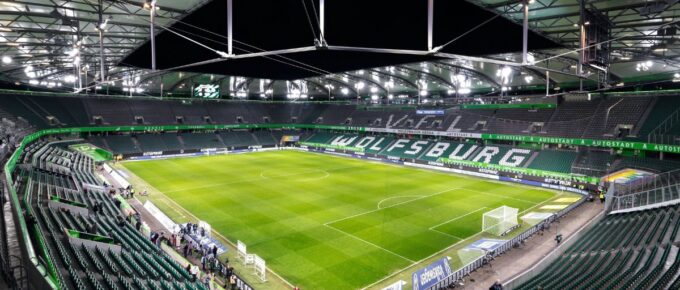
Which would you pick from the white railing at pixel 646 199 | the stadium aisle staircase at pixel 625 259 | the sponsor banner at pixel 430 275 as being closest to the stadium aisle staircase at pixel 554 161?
the white railing at pixel 646 199

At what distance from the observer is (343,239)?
2073 cm

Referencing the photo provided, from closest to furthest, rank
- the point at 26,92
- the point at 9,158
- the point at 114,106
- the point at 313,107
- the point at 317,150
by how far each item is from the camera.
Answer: the point at 9,158 < the point at 26,92 < the point at 114,106 < the point at 317,150 < the point at 313,107

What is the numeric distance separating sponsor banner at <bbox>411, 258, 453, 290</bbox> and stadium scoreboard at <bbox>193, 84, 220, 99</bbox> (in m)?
54.7

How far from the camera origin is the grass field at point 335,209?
59.4 ft

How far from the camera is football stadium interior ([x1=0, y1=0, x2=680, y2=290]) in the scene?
14.1 meters

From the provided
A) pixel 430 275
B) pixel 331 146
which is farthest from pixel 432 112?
pixel 430 275

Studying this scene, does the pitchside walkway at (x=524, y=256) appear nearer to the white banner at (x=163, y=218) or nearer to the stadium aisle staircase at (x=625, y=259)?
the stadium aisle staircase at (x=625, y=259)

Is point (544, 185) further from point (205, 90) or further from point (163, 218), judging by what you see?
point (205, 90)

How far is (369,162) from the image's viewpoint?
50.7 metres

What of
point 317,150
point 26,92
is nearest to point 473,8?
point 317,150

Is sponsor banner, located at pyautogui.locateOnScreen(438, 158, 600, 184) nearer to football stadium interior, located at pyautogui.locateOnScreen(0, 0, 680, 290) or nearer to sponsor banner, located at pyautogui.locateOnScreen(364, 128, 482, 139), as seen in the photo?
football stadium interior, located at pyautogui.locateOnScreen(0, 0, 680, 290)

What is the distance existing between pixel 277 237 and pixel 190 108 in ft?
173

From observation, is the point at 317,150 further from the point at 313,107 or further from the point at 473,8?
the point at 473,8

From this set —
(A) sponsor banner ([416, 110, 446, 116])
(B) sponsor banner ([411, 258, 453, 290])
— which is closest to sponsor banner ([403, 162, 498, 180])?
(A) sponsor banner ([416, 110, 446, 116])
